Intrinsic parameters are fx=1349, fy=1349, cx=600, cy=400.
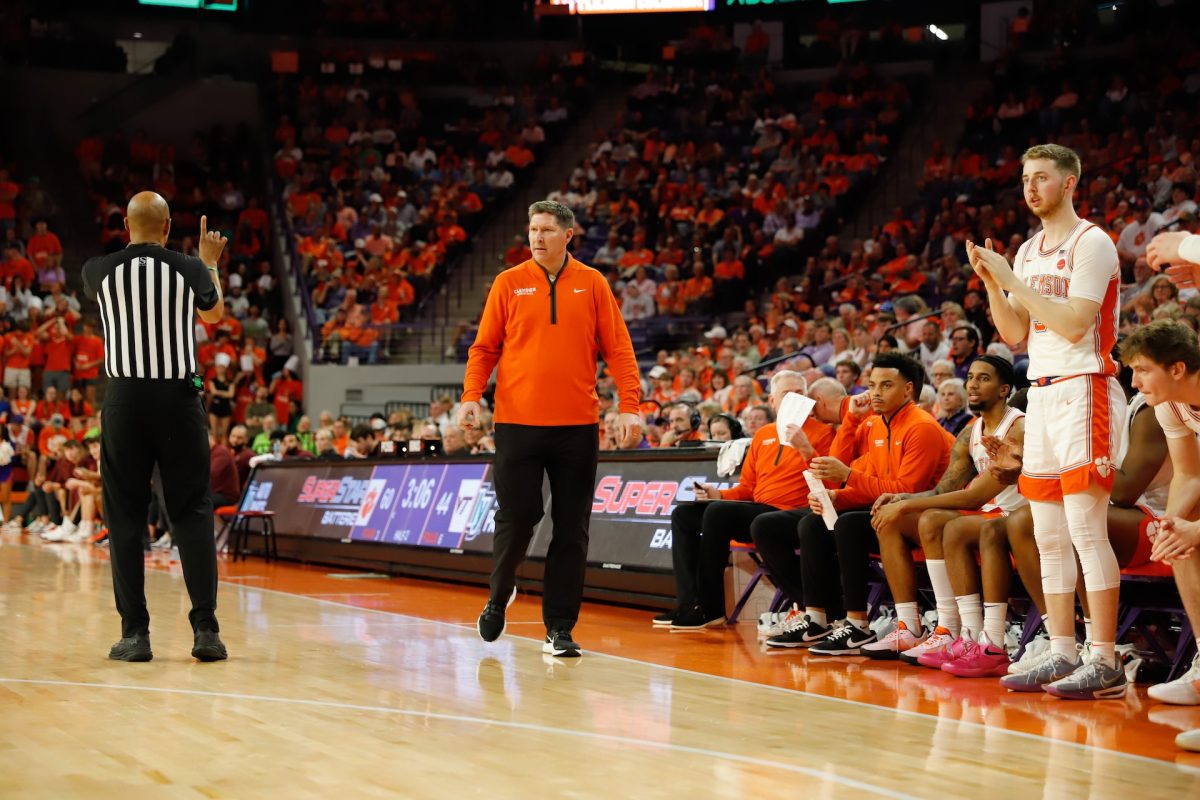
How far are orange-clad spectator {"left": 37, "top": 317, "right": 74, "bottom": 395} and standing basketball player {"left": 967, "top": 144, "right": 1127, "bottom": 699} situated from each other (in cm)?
1686

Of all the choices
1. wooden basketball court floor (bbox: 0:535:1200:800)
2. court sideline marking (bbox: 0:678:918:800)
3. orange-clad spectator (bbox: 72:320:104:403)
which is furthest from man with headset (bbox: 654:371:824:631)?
orange-clad spectator (bbox: 72:320:104:403)

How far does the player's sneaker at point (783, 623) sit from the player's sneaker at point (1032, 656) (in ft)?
3.78

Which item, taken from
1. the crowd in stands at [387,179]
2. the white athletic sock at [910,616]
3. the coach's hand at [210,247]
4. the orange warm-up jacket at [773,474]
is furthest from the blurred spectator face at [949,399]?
the crowd in stands at [387,179]

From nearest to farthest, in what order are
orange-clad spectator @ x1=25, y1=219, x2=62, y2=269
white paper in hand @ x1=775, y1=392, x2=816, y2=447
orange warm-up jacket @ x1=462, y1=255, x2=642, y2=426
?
orange warm-up jacket @ x1=462, y1=255, x2=642, y2=426, white paper in hand @ x1=775, y1=392, x2=816, y2=447, orange-clad spectator @ x1=25, y1=219, x2=62, y2=269

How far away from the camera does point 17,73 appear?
80.6 ft

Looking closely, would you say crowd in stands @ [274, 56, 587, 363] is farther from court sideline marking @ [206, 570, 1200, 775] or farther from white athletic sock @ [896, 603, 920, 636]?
white athletic sock @ [896, 603, 920, 636]

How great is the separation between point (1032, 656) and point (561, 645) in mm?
1963

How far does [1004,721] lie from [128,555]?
3517 millimetres

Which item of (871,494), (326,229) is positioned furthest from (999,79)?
(871,494)

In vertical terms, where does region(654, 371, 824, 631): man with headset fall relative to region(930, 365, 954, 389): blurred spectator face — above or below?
below

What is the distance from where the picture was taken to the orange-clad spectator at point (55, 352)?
63.1 feet

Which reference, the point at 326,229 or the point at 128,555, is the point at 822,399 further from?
the point at 326,229

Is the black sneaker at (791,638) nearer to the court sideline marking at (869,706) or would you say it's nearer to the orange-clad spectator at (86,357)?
the court sideline marking at (869,706)

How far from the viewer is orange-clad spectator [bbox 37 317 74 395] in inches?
757
